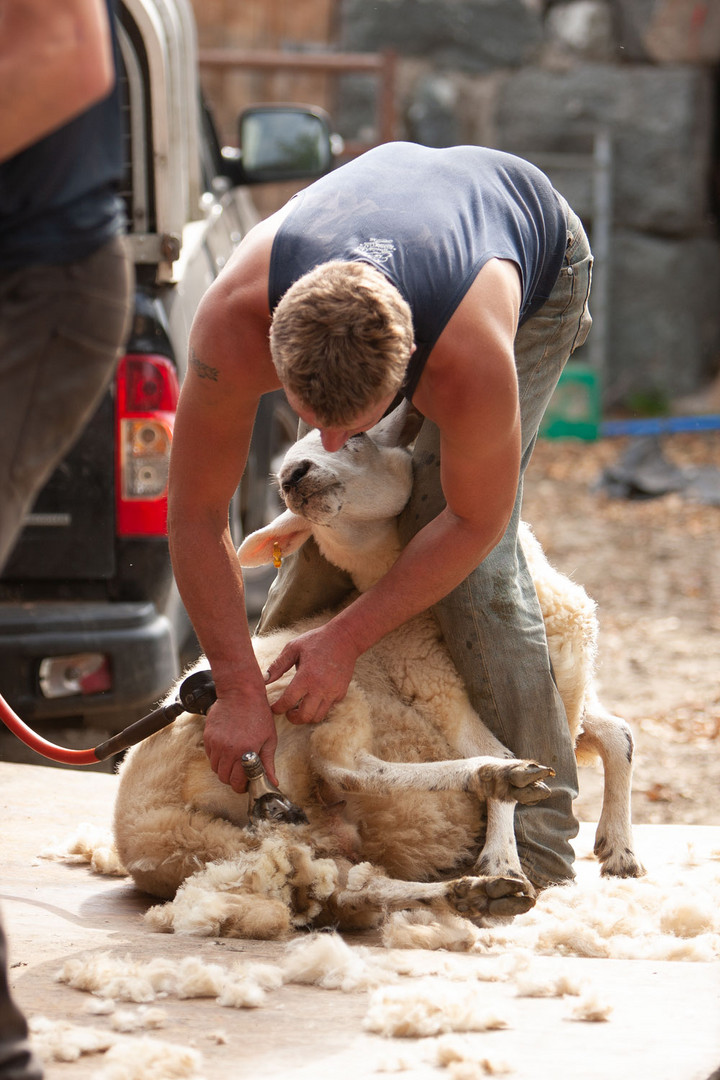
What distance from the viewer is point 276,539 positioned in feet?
9.96

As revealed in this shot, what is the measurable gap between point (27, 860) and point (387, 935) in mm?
1102

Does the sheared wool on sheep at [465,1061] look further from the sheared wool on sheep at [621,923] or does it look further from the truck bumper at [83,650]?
the truck bumper at [83,650]

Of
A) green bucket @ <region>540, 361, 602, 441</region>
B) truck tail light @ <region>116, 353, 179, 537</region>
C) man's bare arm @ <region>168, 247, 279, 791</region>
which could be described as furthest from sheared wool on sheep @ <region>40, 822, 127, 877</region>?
green bucket @ <region>540, 361, 602, 441</region>

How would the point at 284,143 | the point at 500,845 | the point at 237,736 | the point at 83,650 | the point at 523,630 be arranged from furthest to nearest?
the point at 284,143 < the point at 83,650 < the point at 523,630 < the point at 500,845 < the point at 237,736

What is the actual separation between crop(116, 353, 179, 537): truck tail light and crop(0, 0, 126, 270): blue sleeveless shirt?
70.6 inches

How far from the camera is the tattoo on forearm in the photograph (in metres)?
2.53

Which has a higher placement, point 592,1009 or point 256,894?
point 592,1009

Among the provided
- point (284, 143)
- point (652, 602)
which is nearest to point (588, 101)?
point (652, 602)

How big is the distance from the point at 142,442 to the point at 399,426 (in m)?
0.87

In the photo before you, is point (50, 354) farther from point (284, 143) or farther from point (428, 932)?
point (284, 143)

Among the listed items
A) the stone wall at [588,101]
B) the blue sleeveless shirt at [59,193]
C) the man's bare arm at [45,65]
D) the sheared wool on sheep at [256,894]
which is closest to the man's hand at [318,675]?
the sheared wool on sheep at [256,894]

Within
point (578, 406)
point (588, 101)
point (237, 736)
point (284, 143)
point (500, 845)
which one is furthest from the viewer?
point (588, 101)

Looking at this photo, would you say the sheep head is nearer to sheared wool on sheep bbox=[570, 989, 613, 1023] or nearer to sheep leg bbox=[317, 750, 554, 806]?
sheep leg bbox=[317, 750, 554, 806]

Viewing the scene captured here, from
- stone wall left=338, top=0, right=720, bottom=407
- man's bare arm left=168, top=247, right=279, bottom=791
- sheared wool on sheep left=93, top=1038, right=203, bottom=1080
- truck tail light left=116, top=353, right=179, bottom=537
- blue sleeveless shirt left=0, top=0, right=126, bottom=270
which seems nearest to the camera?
blue sleeveless shirt left=0, top=0, right=126, bottom=270
